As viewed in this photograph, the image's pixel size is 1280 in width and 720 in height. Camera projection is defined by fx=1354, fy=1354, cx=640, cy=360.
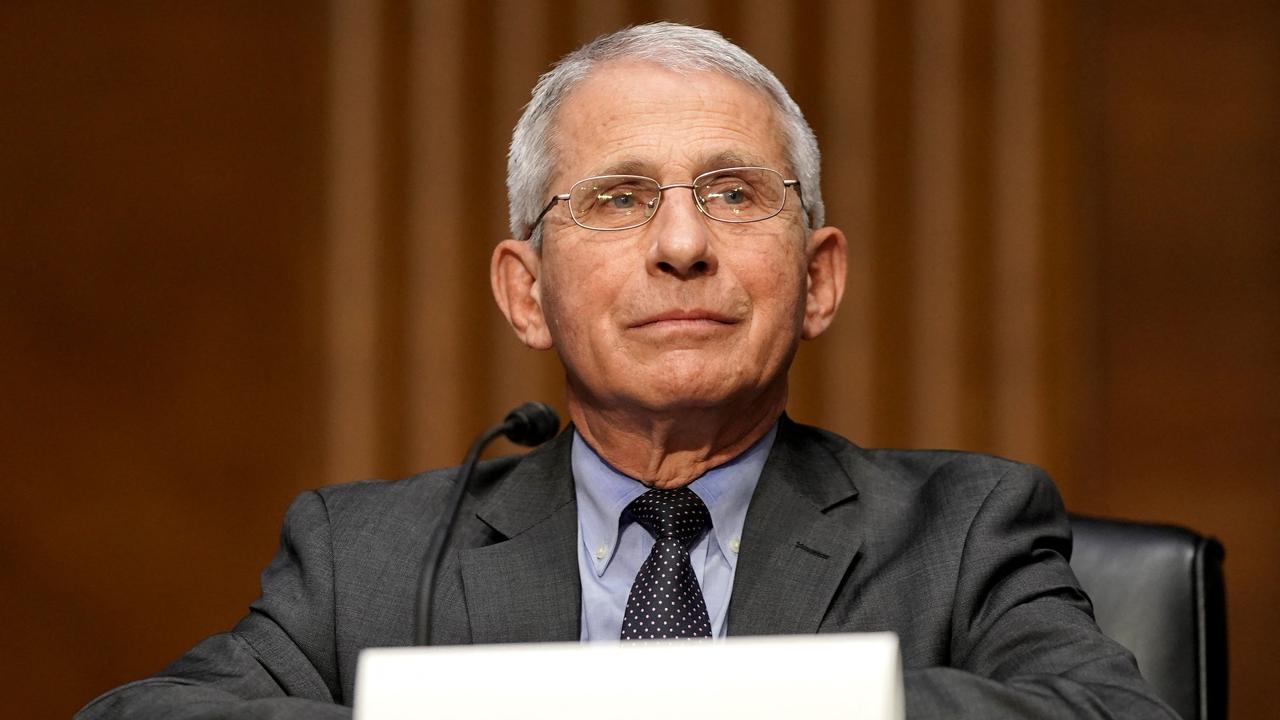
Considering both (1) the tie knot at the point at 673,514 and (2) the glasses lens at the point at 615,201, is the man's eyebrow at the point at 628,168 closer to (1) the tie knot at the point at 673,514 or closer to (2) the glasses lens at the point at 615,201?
(2) the glasses lens at the point at 615,201

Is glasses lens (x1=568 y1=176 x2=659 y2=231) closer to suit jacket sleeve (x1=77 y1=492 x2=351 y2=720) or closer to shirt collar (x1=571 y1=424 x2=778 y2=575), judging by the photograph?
shirt collar (x1=571 y1=424 x2=778 y2=575)

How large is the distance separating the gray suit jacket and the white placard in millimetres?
589

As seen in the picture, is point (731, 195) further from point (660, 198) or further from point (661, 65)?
point (661, 65)

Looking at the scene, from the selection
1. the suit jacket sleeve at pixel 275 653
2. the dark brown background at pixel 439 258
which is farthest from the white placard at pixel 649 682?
the dark brown background at pixel 439 258

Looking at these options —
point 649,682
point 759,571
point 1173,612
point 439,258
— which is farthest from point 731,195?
point 439,258

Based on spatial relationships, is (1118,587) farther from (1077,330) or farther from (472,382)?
(472,382)

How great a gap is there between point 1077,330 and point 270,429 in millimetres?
1890

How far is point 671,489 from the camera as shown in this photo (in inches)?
69.1

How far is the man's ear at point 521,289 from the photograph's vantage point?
A: 1.88 meters

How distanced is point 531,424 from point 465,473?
0.39ft

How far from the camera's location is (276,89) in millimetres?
3242

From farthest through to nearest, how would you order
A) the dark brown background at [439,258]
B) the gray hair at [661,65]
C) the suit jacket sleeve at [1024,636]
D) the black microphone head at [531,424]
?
the dark brown background at [439,258]
the gray hair at [661,65]
the black microphone head at [531,424]
the suit jacket sleeve at [1024,636]

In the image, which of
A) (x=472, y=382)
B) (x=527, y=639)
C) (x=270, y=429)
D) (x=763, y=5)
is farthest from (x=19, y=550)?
(x=763, y=5)

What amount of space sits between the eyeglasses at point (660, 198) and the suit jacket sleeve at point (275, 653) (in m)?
0.53
